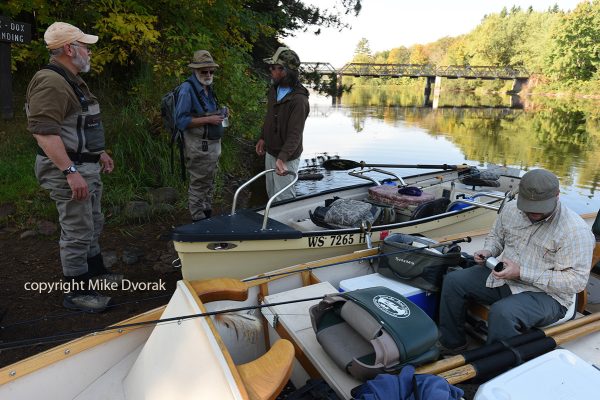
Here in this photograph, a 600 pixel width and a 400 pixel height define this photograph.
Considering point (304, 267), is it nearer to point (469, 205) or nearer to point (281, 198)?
point (281, 198)

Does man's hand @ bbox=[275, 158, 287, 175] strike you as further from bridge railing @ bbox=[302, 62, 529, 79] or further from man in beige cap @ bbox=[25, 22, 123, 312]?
bridge railing @ bbox=[302, 62, 529, 79]

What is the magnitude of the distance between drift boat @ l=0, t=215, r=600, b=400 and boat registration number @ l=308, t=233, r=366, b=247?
3.06 ft

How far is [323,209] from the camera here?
5020mm

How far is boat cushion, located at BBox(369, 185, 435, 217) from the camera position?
5.26 meters

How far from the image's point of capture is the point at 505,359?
2430 mm

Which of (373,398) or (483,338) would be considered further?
(483,338)

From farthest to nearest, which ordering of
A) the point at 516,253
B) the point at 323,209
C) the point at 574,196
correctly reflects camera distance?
the point at 574,196 < the point at 323,209 < the point at 516,253

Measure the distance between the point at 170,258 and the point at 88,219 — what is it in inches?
66.2

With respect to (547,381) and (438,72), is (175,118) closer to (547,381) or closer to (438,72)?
(547,381)

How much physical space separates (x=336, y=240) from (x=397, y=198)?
144 cm

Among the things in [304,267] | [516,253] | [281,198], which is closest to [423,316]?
[516,253]

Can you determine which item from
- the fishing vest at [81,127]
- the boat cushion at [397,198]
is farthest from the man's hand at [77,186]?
the boat cushion at [397,198]

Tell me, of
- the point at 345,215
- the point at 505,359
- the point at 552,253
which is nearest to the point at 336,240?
the point at 345,215

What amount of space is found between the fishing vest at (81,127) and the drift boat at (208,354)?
1.64 meters
